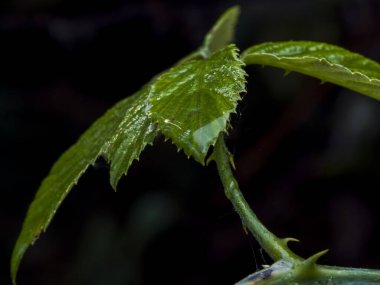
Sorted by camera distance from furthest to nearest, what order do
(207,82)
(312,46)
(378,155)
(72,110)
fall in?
(72,110) < (378,155) < (312,46) < (207,82)

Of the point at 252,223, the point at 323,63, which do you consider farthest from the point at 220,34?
the point at 252,223

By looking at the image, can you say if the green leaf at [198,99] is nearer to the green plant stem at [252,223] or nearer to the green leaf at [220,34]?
the green plant stem at [252,223]

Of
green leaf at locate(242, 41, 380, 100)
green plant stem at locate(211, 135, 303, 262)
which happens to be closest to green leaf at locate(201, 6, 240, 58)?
green leaf at locate(242, 41, 380, 100)

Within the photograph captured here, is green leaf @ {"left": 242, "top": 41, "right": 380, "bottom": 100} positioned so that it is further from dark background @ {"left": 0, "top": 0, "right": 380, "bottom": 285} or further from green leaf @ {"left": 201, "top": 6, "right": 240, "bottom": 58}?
dark background @ {"left": 0, "top": 0, "right": 380, "bottom": 285}

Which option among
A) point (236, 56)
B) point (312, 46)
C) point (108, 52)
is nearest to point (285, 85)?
point (108, 52)

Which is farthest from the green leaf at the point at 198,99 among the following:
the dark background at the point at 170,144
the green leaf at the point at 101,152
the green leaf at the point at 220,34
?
the dark background at the point at 170,144

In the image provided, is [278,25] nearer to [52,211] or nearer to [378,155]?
[378,155]

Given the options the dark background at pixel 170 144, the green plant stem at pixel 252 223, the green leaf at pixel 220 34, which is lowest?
the dark background at pixel 170 144
